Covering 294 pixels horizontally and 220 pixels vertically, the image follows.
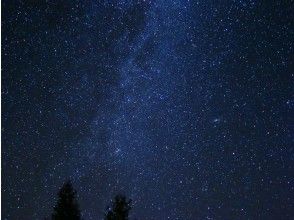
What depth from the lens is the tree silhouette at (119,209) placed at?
331 inches

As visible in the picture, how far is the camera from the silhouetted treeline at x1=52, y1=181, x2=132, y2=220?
8000 mm

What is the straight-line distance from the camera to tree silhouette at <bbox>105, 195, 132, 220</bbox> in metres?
8.41

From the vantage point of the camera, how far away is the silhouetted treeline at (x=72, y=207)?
8.00 meters

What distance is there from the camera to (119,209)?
8.43m

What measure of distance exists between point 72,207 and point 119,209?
→ 1.00 m

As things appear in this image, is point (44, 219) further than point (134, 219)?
No

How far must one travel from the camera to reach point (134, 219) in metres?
8.60

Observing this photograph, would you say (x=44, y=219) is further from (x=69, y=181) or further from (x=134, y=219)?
(x=134, y=219)

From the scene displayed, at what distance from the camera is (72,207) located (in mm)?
8078

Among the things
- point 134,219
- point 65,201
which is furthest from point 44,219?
point 134,219

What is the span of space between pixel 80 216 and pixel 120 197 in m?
0.93

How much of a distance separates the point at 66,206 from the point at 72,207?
0.12 meters

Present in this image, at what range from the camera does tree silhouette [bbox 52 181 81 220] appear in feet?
26.2

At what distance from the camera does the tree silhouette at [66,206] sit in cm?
798
